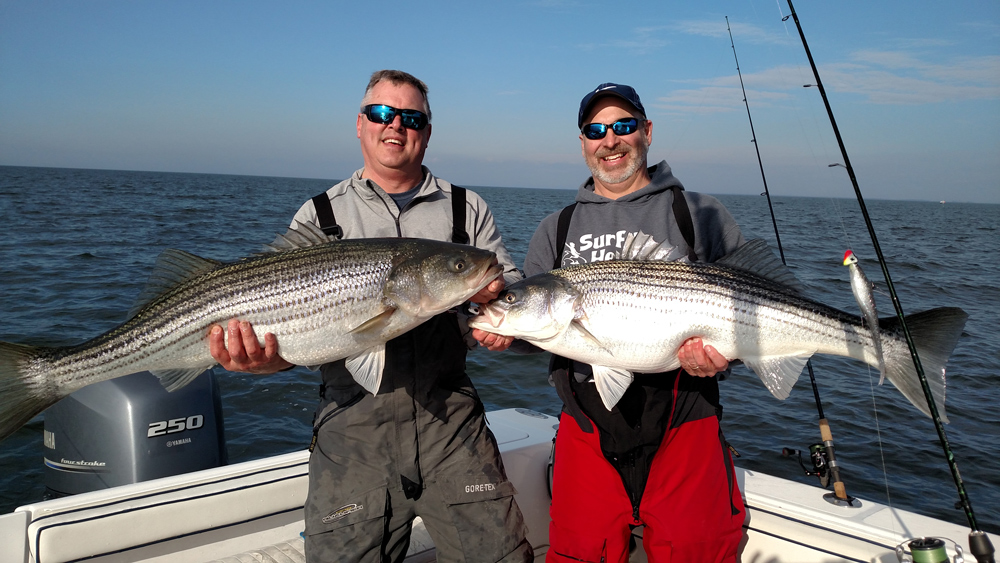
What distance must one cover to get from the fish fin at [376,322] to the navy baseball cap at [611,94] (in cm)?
205

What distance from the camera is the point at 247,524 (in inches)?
170

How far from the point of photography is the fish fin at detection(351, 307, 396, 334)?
3348 millimetres

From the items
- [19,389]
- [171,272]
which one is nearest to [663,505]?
[171,272]

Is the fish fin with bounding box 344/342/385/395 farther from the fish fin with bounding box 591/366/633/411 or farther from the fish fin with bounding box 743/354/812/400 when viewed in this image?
the fish fin with bounding box 743/354/812/400

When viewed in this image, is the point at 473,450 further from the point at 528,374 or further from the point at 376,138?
the point at 528,374

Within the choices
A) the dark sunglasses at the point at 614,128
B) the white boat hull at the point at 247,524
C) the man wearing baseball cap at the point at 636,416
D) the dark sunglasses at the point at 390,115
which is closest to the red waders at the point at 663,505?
the man wearing baseball cap at the point at 636,416

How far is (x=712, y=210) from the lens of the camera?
4.14 metres

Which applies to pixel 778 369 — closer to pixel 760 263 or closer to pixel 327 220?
pixel 760 263

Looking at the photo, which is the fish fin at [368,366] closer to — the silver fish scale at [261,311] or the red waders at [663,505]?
the silver fish scale at [261,311]

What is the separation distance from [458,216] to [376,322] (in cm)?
96

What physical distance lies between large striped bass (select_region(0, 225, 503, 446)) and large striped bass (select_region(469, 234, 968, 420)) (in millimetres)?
468

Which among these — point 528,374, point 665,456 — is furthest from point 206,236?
point 665,456

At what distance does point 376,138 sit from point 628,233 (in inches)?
70.2

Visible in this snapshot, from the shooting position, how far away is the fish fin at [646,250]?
3836 millimetres
